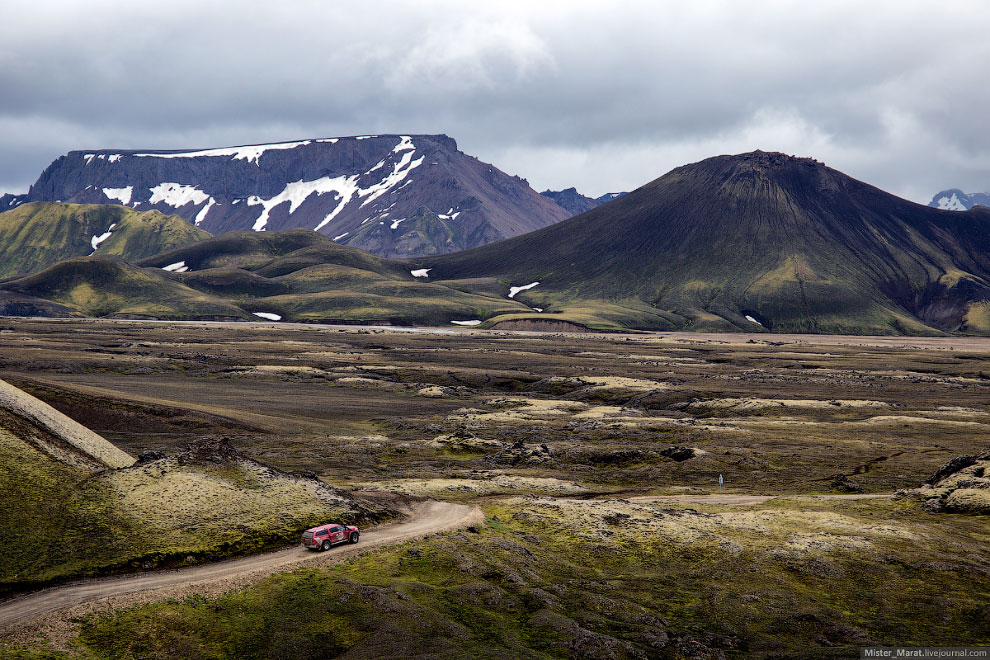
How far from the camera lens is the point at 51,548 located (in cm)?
3622

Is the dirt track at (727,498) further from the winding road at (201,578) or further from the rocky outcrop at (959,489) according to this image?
the winding road at (201,578)

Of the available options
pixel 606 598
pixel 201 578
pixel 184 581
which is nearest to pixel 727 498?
pixel 606 598

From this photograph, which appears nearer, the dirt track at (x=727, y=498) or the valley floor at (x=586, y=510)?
the valley floor at (x=586, y=510)

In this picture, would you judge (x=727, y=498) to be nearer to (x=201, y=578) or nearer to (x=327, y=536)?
(x=327, y=536)

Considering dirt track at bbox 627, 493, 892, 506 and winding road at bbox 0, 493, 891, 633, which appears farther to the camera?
dirt track at bbox 627, 493, 892, 506

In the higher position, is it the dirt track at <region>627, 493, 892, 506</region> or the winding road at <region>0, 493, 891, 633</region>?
the winding road at <region>0, 493, 891, 633</region>

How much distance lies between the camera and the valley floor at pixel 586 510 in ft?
106

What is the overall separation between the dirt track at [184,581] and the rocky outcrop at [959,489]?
1592 inches

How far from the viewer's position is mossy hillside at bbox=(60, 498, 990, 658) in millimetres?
31141

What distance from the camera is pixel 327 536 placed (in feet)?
134

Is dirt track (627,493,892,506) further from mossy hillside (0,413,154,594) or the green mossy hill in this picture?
mossy hillside (0,413,154,594)

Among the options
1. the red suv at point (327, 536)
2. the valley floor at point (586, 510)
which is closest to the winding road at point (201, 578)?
the red suv at point (327, 536)

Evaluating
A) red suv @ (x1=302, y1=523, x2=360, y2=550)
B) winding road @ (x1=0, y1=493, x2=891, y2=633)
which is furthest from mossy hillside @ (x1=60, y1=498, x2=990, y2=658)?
red suv @ (x1=302, y1=523, x2=360, y2=550)

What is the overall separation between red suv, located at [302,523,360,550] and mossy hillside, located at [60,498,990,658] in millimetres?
2741
